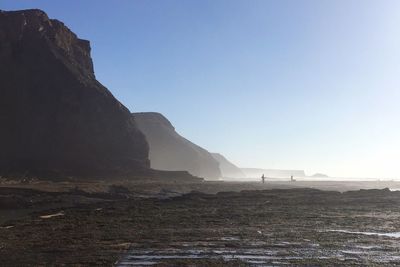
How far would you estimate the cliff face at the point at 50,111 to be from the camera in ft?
234

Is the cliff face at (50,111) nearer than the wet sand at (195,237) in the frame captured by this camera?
No

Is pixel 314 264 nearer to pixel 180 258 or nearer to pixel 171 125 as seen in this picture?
pixel 180 258

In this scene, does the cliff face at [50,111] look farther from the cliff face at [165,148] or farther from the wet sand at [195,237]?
the cliff face at [165,148]

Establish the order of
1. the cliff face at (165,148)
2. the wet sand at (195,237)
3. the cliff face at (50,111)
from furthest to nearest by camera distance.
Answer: the cliff face at (165,148) → the cliff face at (50,111) → the wet sand at (195,237)

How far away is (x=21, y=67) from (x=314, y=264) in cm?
6990

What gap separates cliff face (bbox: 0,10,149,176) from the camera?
7131 cm

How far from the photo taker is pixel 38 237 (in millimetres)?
18594

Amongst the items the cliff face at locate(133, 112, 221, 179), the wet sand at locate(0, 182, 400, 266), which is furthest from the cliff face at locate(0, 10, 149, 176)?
the cliff face at locate(133, 112, 221, 179)

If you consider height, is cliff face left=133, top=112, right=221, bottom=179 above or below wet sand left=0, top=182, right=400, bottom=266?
above

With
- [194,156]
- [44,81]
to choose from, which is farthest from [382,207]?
[194,156]

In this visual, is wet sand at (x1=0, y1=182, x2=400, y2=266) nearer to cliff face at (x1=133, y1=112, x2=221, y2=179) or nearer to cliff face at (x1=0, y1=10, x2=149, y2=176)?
cliff face at (x1=0, y1=10, x2=149, y2=176)

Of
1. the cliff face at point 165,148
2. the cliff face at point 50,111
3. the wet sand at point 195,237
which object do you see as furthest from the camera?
the cliff face at point 165,148

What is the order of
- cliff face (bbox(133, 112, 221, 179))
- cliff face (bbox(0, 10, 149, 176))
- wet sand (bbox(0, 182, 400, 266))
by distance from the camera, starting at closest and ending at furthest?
wet sand (bbox(0, 182, 400, 266)), cliff face (bbox(0, 10, 149, 176)), cliff face (bbox(133, 112, 221, 179))

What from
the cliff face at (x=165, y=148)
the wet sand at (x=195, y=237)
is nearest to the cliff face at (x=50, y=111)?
the wet sand at (x=195, y=237)
